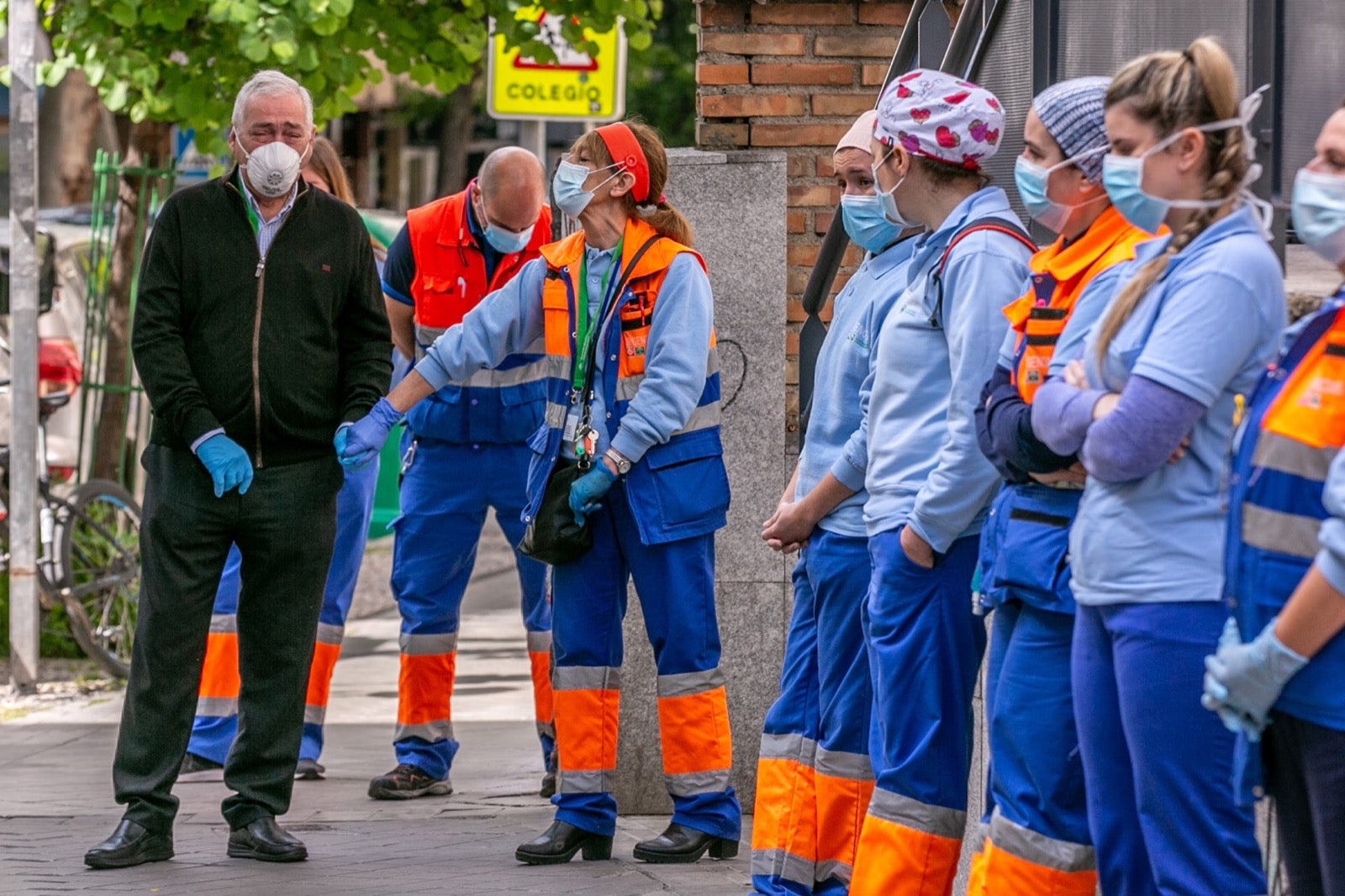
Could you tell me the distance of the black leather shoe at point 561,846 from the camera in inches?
228

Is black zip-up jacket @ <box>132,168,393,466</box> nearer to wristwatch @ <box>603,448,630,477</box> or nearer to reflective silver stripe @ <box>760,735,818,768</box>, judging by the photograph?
wristwatch @ <box>603,448,630,477</box>

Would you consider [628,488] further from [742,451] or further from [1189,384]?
[1189,384]

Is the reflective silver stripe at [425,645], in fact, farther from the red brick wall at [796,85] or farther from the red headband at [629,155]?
the red headband at [629,155]

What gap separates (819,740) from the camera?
195 inches

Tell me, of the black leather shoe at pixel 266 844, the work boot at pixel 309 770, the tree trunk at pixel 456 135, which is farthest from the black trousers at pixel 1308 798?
the tree trunk at pixel 456 135

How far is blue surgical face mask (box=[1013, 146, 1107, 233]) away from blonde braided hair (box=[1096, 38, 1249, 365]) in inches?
13.5

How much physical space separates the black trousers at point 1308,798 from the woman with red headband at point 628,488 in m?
2.64

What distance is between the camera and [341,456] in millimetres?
5840

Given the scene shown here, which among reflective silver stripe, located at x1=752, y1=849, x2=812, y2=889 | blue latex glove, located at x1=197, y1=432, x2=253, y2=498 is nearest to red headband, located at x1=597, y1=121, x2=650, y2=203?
blue latex glove, located at x1=197, y1=432, x2=253, y2=498

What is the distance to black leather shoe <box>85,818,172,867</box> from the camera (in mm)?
5711

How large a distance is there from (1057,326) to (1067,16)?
1.55 meters

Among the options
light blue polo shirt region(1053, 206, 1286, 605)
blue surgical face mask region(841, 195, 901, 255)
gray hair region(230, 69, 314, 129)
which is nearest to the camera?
light blue polo shirt region(1053, 206, 1286, 605)

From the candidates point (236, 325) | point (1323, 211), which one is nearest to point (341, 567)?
point (236, 325)

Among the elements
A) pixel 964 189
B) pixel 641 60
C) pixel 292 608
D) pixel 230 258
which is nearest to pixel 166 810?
pixel 292 608
